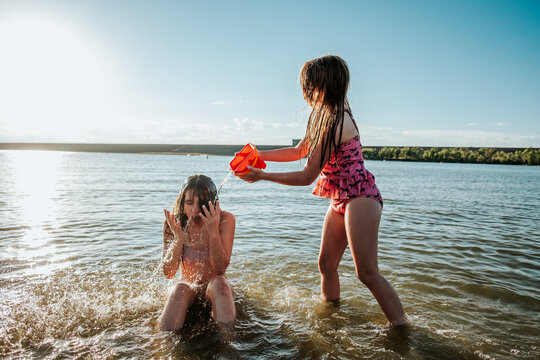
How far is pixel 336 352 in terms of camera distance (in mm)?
3434

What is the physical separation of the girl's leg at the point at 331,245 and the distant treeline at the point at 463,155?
4605 inches

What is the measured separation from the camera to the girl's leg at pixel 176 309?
3715 millimetres

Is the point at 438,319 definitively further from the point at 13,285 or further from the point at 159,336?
the point at 13,285

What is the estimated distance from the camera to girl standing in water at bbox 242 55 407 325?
319cm

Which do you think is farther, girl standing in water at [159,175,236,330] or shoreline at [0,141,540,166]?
shoreline at [0,141,540,166]

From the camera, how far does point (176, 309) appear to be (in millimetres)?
3754

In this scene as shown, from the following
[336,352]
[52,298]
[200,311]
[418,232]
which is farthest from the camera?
[418,232]

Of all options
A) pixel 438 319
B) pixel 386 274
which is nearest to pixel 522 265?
pixel 386 274

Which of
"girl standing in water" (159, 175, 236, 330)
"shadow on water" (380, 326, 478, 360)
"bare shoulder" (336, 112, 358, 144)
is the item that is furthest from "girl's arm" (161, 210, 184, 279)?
"shadow on water" (380, 326, 478, 360)

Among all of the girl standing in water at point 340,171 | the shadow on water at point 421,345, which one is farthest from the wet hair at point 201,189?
the shadow on water at point 421,345

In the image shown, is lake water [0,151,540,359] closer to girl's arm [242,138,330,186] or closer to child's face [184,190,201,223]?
child's face [184,190,201,223]

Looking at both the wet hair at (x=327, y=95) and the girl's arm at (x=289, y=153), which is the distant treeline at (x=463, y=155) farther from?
the wet hair at (x=327, y=95)

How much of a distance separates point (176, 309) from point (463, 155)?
12803 centimetres

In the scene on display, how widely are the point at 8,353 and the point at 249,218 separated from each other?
821cm
